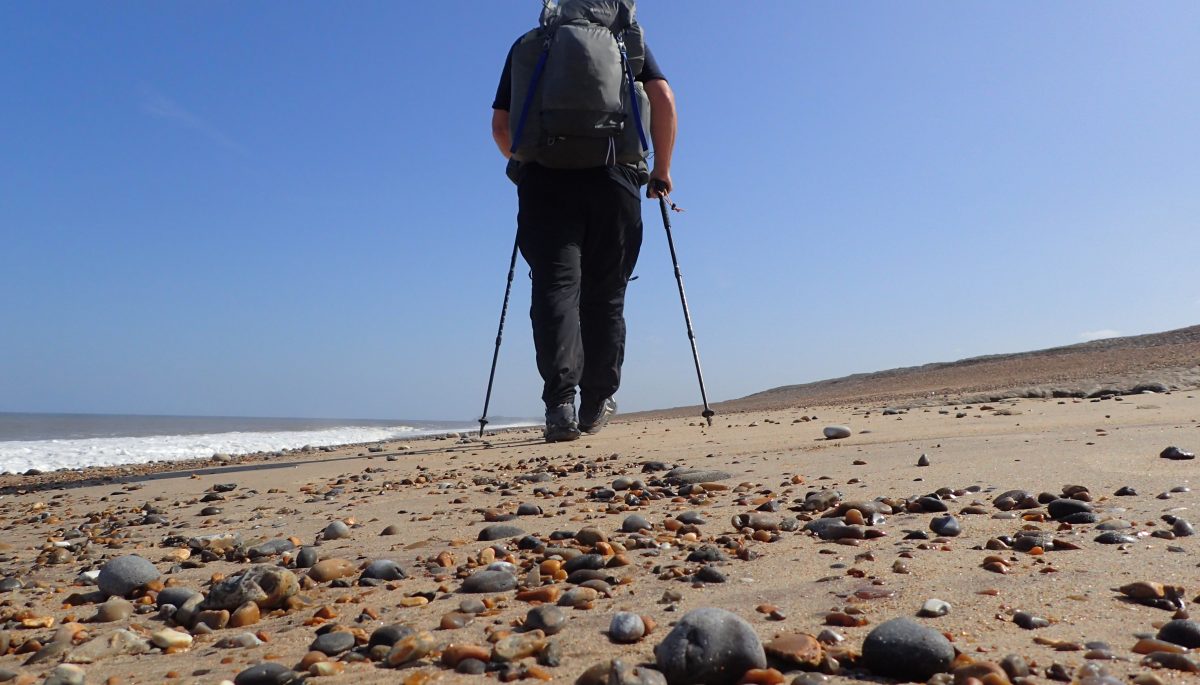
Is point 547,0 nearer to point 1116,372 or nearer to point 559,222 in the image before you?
point 559,222

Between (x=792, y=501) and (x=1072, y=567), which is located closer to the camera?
(x=1072, y=567)

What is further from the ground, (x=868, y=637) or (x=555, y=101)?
(x=555, y=101)

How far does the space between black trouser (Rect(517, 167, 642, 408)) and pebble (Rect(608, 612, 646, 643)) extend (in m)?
3.47

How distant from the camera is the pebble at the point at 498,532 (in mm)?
2365

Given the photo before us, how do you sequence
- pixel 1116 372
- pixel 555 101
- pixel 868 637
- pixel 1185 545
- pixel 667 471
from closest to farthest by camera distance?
pixel 868 637 → pixel 1185 545 → pixel 667 471 → pixel 555 101 → pixel 1116 372

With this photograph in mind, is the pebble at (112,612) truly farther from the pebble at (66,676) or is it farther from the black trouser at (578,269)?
the black trouser at (578,269)

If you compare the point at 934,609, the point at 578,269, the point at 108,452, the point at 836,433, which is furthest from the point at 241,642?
the point at 108,452

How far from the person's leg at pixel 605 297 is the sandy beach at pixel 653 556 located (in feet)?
5.19

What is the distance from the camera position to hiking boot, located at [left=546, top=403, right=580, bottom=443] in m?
5.04

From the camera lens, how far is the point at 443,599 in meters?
1.74

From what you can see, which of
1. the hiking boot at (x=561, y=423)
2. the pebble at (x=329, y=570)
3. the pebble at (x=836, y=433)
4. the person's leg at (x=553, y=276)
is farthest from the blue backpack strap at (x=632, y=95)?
the pebble at (x=329, y=570)

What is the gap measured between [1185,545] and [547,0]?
4796 millimetres

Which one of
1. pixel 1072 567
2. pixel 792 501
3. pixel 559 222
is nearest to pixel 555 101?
pixel 559 222

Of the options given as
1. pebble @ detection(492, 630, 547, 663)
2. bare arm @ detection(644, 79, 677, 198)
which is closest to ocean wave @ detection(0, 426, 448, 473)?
bare arm @ detection(644, 79, 677, 198)
